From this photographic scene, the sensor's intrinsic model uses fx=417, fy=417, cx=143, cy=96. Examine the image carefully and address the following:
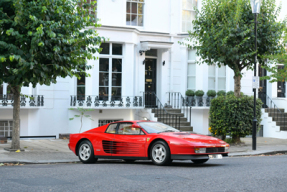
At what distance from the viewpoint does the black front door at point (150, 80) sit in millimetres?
22570

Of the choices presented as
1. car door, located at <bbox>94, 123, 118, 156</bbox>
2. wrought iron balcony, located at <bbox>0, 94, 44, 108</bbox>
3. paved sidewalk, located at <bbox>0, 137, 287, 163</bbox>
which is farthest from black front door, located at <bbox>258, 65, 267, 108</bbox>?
car door, located at <bbox>94, 123, 118, 156</bbox>

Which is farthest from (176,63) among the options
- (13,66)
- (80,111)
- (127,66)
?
(13,66)

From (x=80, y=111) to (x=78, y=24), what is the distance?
23.7 feet

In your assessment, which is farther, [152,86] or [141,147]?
[152,86]

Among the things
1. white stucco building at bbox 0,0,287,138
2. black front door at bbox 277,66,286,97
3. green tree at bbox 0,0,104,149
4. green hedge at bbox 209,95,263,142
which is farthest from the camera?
black front door at bbox 277,66,286,97

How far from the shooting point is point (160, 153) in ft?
34.9

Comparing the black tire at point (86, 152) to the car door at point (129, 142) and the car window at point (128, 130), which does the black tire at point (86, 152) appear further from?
the car window at point (128, 130)

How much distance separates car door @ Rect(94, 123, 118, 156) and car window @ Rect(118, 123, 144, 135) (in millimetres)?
201

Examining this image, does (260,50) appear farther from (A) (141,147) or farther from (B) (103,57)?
(A) (141,147)

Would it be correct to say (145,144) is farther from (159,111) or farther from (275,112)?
(275,112)

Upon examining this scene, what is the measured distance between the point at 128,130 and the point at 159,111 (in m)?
10.1

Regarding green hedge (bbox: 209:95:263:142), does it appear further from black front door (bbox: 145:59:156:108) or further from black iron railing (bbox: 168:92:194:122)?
black front door (bbox: 145:59:156:108)

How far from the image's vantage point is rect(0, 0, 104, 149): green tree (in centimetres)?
1291

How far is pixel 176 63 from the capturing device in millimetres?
23125
